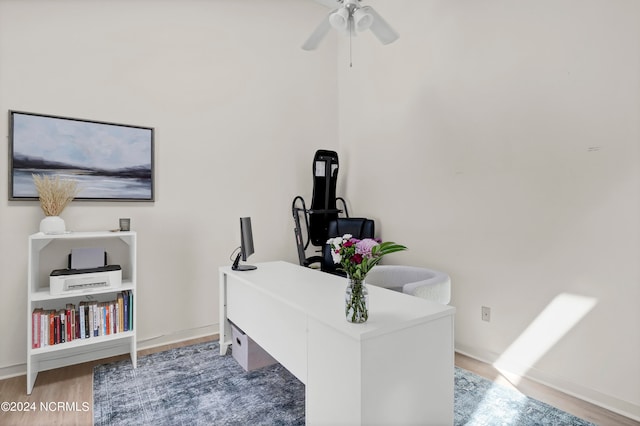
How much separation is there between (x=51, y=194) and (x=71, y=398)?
1.31 meters

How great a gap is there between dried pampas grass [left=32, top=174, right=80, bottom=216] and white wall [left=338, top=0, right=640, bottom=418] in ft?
8.79

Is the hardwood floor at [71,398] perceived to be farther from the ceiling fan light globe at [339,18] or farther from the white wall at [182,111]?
the ceiling fan light globe at [339,18]

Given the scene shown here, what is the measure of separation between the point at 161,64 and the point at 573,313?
3.53 metres

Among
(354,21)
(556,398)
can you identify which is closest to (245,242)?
(354,21)

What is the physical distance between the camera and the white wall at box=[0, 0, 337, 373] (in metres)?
2.40

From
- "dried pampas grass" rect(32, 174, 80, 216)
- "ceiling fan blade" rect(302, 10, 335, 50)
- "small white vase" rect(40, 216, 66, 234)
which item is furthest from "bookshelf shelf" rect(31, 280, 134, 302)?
"ceiling fan blade" rect(302, 10, 335, 50)

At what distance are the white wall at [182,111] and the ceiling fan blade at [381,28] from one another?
4.44ft

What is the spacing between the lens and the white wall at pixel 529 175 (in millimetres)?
1934

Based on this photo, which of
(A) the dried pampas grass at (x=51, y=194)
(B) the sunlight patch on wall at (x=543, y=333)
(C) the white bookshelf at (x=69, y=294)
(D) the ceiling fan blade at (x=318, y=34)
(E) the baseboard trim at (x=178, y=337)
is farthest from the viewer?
(E) the baseboard trim at (x=178, y=337)

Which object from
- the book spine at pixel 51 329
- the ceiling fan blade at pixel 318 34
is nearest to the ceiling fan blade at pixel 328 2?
the ceiling fan blade at pixel 318 34

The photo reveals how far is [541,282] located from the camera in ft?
7.40

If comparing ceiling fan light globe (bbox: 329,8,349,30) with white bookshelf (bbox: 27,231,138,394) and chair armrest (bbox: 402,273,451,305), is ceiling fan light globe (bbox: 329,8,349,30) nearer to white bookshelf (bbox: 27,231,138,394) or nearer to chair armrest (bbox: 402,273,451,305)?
chair armrest (bbox: 402,273,451,305)

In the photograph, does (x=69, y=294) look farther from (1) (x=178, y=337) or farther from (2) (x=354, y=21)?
(2) (x=354, y=21)

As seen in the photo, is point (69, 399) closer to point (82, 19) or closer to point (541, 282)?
point (82, 19)
